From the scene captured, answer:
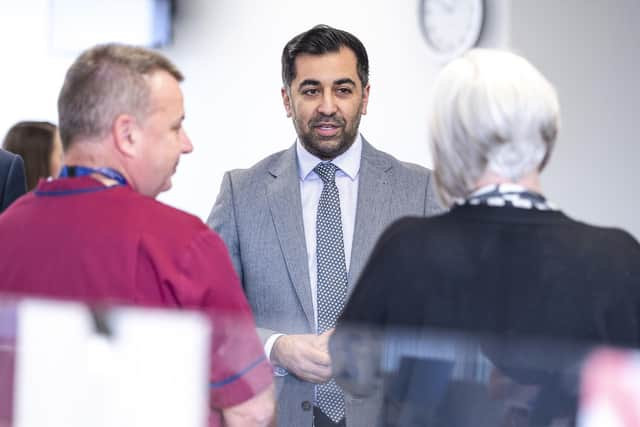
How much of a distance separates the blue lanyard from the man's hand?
510mm

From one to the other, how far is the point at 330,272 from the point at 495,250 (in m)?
0.77

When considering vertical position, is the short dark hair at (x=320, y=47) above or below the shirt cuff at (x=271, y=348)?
above

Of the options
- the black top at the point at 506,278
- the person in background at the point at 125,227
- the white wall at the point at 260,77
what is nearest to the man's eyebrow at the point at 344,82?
the person in background at the point at 125,227

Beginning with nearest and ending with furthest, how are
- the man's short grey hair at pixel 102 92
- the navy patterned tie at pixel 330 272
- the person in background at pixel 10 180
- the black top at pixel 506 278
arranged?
the black top at pixel 506 278, the man's short grey hair at pixel 102 92, the navy patterned tie at pixel 330 272, the person in background at pixel 10 180

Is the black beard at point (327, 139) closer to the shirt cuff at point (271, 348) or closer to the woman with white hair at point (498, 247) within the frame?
the shirt cuff at point (271, 348)

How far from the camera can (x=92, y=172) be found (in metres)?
1.37

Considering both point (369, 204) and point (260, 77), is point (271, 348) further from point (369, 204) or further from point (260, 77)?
point (260, 77)

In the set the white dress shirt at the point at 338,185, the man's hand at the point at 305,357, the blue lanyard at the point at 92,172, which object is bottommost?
the man's hand at the point at 305,357

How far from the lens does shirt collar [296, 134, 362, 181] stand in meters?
2.07

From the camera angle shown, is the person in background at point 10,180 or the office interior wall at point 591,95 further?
the office interior wall at point 591,95

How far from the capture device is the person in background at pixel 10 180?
2.25m

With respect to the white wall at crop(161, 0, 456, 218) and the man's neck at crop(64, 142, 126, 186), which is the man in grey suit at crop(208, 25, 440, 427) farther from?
the white wall at crop(161, 0, 456, 218)

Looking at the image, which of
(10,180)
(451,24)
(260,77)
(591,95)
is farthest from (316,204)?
(260,77)

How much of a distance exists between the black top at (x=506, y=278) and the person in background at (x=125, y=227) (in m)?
0.18
